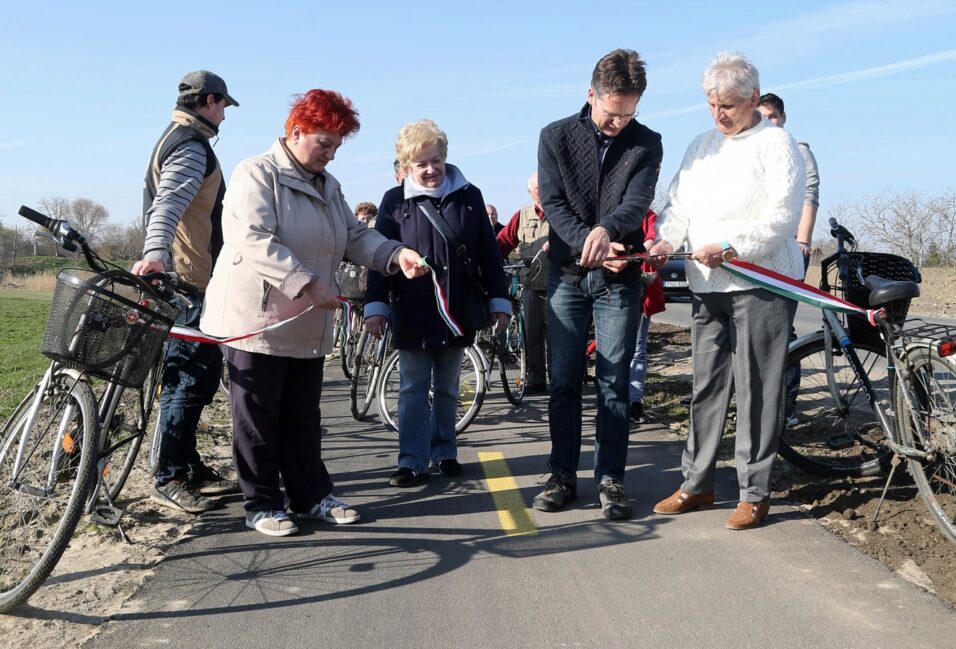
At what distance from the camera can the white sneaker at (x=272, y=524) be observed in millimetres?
4496

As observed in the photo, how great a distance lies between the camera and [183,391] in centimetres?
491

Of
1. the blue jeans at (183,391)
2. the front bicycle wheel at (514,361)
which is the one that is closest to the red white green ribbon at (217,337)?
the blue jeans at (183,391)

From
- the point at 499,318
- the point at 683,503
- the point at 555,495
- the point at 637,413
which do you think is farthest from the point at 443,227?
the point at 637,413

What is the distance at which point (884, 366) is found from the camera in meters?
4.91

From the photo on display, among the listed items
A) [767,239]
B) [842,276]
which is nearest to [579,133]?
[767,239]

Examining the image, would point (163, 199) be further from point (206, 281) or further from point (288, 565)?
point (288, 565)

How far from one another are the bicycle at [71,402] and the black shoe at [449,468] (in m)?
2.29

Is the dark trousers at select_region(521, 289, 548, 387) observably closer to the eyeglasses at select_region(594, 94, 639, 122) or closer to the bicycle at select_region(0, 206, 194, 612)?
the eyeglasses at select_region(594, 94, 639, 122)

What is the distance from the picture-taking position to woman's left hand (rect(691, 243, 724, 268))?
4.30 m

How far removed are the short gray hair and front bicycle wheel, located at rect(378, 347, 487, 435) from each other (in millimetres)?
3063

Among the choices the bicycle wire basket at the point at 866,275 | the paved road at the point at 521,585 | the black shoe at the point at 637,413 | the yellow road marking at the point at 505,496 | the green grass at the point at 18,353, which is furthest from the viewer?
the green grass at the point at 18,353

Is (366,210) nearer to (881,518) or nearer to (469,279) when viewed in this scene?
(469,279)

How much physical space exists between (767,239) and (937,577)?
1706 mm

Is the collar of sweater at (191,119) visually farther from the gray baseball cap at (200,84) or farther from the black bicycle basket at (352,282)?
the black bicycle basket at (352,282)
